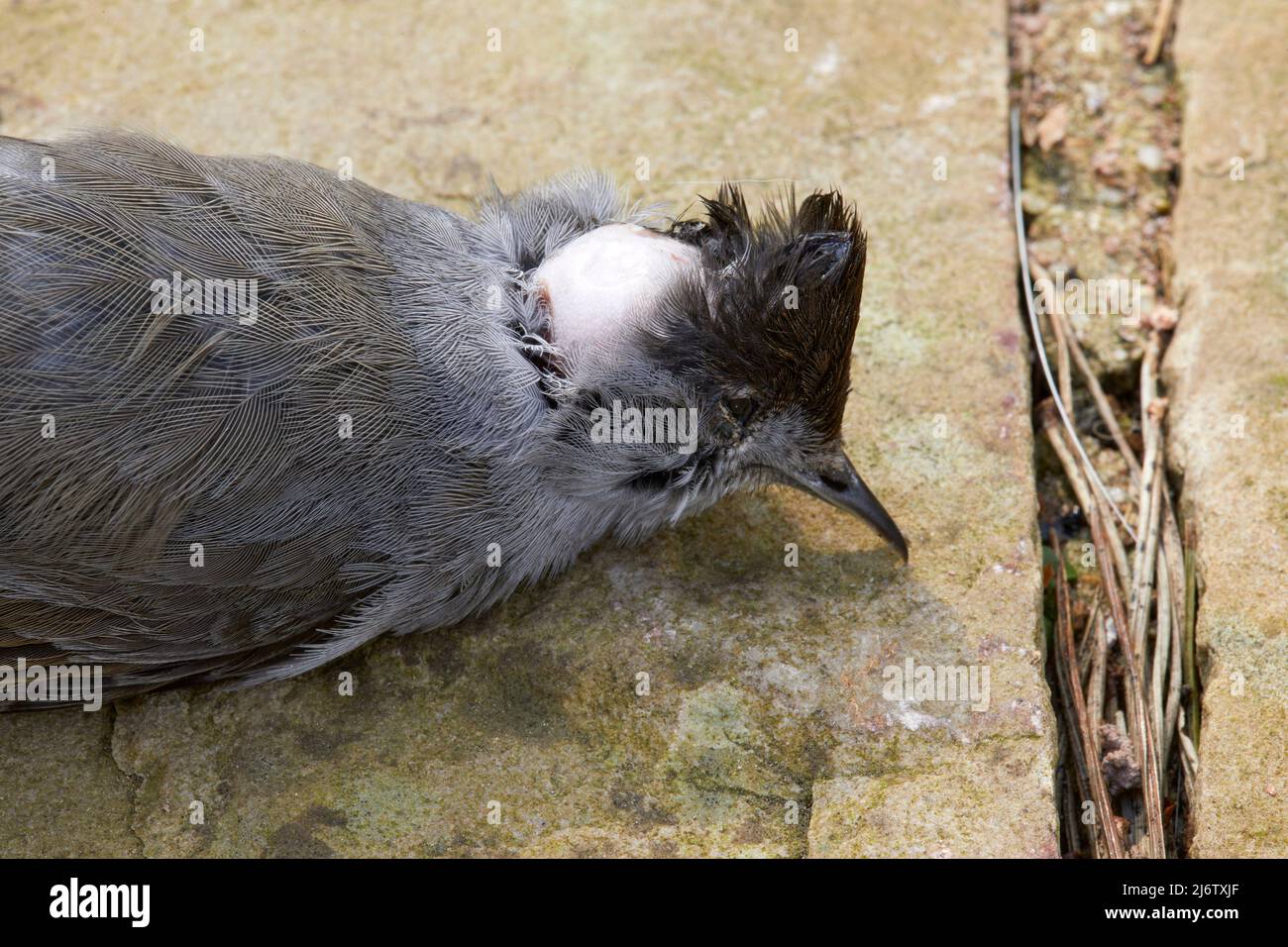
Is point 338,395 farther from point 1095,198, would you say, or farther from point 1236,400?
point 1095,198

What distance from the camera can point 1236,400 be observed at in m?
4.18

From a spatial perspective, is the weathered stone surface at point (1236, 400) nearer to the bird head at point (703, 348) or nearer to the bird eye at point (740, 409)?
the bird head at point (703, 348)

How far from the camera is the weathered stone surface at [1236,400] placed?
11.3 ft

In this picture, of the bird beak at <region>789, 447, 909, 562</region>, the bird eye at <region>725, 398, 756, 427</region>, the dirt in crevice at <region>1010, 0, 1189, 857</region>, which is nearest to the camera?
the bird eye at <region>725, 398, 756, 427</region>

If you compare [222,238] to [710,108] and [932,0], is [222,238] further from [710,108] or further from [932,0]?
[932,0]

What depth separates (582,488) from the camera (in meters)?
3.61

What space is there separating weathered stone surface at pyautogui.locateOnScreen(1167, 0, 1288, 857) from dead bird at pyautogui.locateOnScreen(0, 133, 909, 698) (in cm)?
98

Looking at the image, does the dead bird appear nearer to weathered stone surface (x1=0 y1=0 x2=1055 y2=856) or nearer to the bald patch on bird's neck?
the bald patch on bird's neck

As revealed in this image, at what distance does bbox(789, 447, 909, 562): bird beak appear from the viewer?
3.71 meters

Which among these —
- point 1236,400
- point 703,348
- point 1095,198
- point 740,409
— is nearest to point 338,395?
point 703,348

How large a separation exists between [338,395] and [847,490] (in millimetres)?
1377

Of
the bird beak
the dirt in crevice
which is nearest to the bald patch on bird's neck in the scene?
the bird beak

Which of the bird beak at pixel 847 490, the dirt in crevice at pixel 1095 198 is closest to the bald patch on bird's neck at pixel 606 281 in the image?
the bird beak at pixel 847 490

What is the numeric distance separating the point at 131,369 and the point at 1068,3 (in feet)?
13.8
